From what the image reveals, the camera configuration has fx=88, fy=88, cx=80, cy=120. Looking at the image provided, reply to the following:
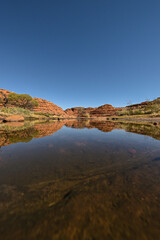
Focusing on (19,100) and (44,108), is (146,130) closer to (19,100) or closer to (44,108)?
(19,100)

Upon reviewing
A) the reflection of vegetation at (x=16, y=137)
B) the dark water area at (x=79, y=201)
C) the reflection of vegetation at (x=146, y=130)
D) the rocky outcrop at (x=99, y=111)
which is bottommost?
the reflection of vegetation at (x=146, y=130)

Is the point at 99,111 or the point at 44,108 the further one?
the point at 99,111

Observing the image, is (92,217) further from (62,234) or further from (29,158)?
(29,158)

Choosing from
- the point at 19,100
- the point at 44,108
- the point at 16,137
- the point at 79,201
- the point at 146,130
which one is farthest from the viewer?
the point at 44,108

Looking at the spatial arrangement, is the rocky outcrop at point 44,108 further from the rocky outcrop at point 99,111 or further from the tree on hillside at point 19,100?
the rocky outcrop at point 99,111

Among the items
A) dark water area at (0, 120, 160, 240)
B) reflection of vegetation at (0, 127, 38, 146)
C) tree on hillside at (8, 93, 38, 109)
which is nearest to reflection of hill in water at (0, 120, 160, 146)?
reflection of vegetation at (0, 127, 38, 146)

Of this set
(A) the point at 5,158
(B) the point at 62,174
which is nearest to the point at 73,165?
(B) the point at 62,174

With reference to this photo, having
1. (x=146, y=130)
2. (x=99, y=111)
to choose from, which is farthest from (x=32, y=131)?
(x=99, y=111)

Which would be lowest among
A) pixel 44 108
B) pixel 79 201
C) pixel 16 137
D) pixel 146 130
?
pixel 146 130

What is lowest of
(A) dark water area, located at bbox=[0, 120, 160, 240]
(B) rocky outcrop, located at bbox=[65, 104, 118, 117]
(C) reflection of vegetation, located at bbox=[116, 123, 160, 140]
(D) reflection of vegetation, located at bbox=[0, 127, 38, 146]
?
(C) reflection of vegetation, located at bbox=[116, 123, 160, 140]

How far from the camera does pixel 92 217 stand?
4.05ft

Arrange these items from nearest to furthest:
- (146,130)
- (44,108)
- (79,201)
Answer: (79,201) → (146,130) → (44,108)

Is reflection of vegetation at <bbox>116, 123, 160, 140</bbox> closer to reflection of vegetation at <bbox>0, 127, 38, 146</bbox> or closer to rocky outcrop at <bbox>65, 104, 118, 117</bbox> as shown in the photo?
reflection of vegetation at <bbox>0, 127, 38, 146</bbox>

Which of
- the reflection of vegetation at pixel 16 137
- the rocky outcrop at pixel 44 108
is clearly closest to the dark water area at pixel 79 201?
the reflection of vegetation at pixel 16 137
